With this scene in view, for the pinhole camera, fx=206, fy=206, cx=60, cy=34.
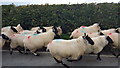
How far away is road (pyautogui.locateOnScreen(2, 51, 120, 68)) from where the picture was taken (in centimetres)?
690

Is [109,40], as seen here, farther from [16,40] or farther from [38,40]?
[16,40]

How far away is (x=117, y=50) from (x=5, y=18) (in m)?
6.63

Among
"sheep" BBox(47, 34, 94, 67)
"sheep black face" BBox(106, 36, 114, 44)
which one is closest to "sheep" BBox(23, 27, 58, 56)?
"sheep" BBox(47, 34, 94, 67)

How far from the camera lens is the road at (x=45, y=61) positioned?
6.90 meters

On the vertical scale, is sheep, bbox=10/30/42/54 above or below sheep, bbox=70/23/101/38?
below

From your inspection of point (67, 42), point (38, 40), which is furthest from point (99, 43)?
point (38, 40)

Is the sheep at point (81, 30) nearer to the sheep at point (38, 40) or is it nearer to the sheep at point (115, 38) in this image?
the sheep at point (38, 40)

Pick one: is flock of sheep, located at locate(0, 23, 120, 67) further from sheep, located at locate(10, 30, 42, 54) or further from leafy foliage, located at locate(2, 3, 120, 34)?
leafy foliage, located at locate(2, 3, 120, 34)

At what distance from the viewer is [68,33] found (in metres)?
10.4

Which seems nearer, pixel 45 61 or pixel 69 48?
pixel 69 48

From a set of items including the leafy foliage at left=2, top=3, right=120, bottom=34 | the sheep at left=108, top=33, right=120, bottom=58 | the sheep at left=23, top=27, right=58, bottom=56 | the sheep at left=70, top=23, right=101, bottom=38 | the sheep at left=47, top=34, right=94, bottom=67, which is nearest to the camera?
the sheep at left=47, top=34, right=94, bottom=67

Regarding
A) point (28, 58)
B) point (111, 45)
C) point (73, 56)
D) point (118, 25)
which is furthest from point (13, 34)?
point (118, 25)

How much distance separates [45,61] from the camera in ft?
24.2

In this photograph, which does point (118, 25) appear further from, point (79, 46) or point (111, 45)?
point (79, 46)
